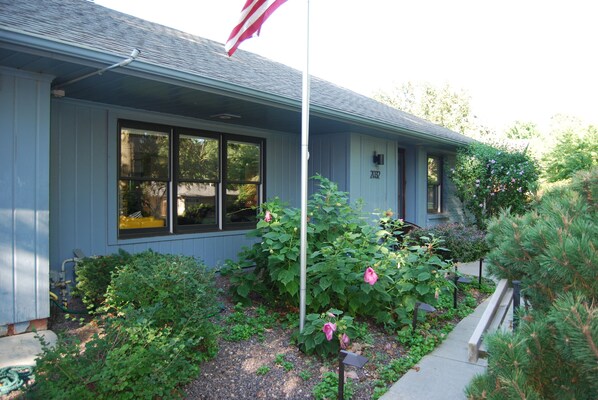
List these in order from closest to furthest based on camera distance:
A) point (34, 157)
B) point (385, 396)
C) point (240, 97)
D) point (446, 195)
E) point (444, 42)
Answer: point (385, 396)
point (34, 157)
point (240, 97)
point (446, 195)
point (444, 42)

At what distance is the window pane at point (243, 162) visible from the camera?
7.06 meters

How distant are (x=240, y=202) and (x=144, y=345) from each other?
14.9ft

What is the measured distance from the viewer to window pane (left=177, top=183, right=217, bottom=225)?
21.1 feet

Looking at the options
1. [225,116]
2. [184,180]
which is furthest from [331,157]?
[184,180]

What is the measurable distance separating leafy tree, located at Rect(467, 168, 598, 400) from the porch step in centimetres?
33

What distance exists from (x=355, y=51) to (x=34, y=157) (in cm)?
3603

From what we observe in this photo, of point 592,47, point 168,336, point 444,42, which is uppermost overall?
point 444,42

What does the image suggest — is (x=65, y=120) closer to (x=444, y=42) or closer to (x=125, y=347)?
(x=125, y=347)

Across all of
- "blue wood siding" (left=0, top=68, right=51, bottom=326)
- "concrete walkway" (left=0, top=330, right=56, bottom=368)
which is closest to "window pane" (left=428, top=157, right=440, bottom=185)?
"blue wood siding" (left=0, top=68, right=51, bottom=326)

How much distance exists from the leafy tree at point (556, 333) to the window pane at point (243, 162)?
5452 millimetres

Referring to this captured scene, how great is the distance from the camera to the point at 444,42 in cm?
3031

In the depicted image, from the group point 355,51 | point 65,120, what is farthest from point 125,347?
point 355,51

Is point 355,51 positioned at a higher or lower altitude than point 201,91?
higher

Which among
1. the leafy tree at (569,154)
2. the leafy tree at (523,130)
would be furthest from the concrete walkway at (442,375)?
the leafy tree at (523,130)
